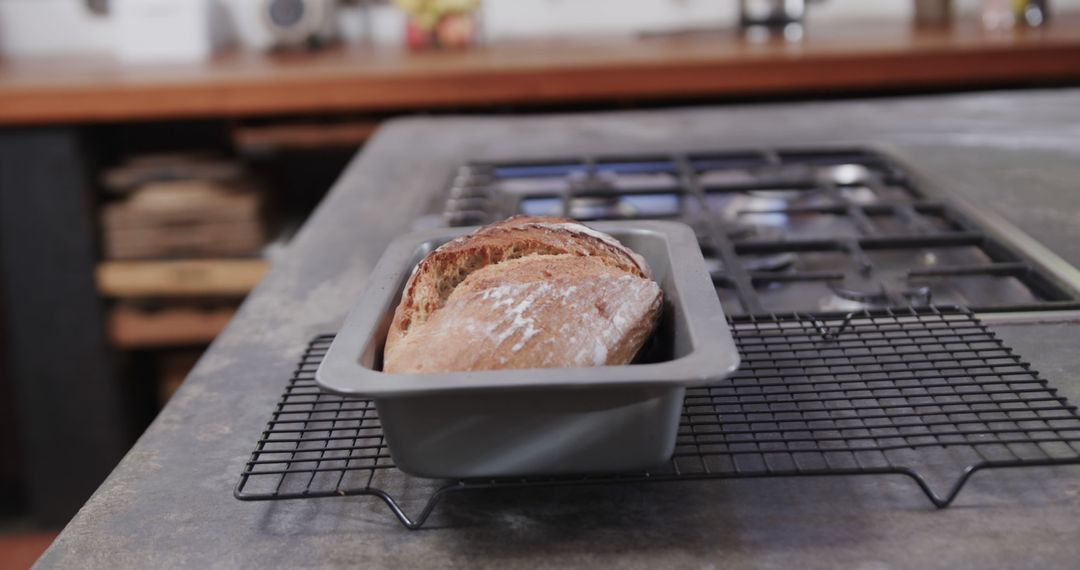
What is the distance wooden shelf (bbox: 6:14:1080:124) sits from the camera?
2.16m

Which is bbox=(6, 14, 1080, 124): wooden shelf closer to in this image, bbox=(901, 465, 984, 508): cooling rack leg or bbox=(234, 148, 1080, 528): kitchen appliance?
bbox=(234, 148, 1080, 528): kitchen appliance

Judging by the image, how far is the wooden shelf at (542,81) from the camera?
2158mm

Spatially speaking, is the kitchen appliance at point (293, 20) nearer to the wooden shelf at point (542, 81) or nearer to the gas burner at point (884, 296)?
the wooden shelf at point (542, 81)

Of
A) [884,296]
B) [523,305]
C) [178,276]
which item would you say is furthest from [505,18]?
[523,305]

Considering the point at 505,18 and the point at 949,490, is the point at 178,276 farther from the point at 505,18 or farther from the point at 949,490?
the point at 949,490

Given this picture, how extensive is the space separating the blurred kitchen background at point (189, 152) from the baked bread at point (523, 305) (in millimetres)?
1504

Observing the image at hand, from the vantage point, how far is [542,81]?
7.17ft

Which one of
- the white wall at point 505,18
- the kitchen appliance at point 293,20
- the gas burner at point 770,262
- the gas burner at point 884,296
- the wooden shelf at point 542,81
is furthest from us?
the white wall at point 505,18

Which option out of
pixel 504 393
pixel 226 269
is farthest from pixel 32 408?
pixel 504 393

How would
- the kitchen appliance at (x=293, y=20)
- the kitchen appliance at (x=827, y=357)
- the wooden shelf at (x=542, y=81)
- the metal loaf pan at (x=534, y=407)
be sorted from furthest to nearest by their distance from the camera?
1. the kitchen appliance at (x=293, y=20)
2. the wooden shelf at (x=542, y=81)
3. the kitchen appliance at (x=827, y=357)
4. the metal loaf pan at (x=534, y=407)

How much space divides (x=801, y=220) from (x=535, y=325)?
29.7 inches

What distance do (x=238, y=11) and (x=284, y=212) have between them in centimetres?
63

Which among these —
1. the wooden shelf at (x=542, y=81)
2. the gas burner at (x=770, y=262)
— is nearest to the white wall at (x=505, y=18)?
the wooden shelf at (x=542, y=81)

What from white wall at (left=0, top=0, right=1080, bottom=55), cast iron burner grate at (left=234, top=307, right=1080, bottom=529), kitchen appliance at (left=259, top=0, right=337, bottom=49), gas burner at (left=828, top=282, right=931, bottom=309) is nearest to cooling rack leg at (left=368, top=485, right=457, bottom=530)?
cast iron burner grate at (left=234, top=307, right=1080, bottom=529)
